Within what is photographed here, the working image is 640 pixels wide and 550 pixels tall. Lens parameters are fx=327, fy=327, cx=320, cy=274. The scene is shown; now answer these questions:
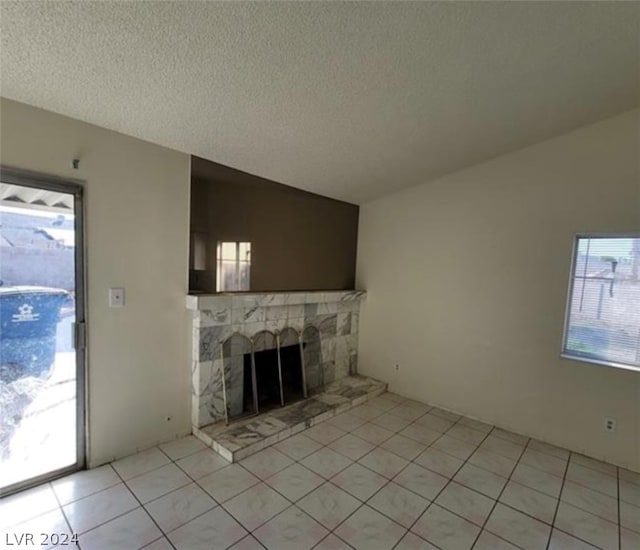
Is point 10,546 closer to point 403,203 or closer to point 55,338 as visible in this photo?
point 55,338

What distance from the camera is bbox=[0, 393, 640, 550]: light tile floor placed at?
1.79 meters

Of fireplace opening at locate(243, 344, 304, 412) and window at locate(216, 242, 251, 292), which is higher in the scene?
window at locate(216, 242, 251, 292)

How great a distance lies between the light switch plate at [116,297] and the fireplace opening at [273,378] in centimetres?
120

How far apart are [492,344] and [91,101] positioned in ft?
12.2

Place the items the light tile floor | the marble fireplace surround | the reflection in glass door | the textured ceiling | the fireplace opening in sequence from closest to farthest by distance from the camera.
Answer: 1. the textured ceiling
2. the light tile floor
3. the reflection in glass door
4. the marble fireplace surround
5. the fireplace opening

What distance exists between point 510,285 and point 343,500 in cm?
237

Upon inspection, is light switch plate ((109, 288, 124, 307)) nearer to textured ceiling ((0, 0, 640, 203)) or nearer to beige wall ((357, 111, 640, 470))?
textured ceiling ((0, 0, 640, 203))

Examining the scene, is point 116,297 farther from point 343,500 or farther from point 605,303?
point 605,303

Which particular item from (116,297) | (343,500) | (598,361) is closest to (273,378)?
(343,500)

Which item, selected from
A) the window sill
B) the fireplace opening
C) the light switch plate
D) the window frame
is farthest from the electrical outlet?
the light switch plate

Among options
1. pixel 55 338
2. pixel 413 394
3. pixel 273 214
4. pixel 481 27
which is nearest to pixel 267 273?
pixel 273 214

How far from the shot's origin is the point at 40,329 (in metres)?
2.11

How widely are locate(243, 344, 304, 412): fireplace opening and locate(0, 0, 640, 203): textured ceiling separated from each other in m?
1.92

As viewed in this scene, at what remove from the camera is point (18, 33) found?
137cm
